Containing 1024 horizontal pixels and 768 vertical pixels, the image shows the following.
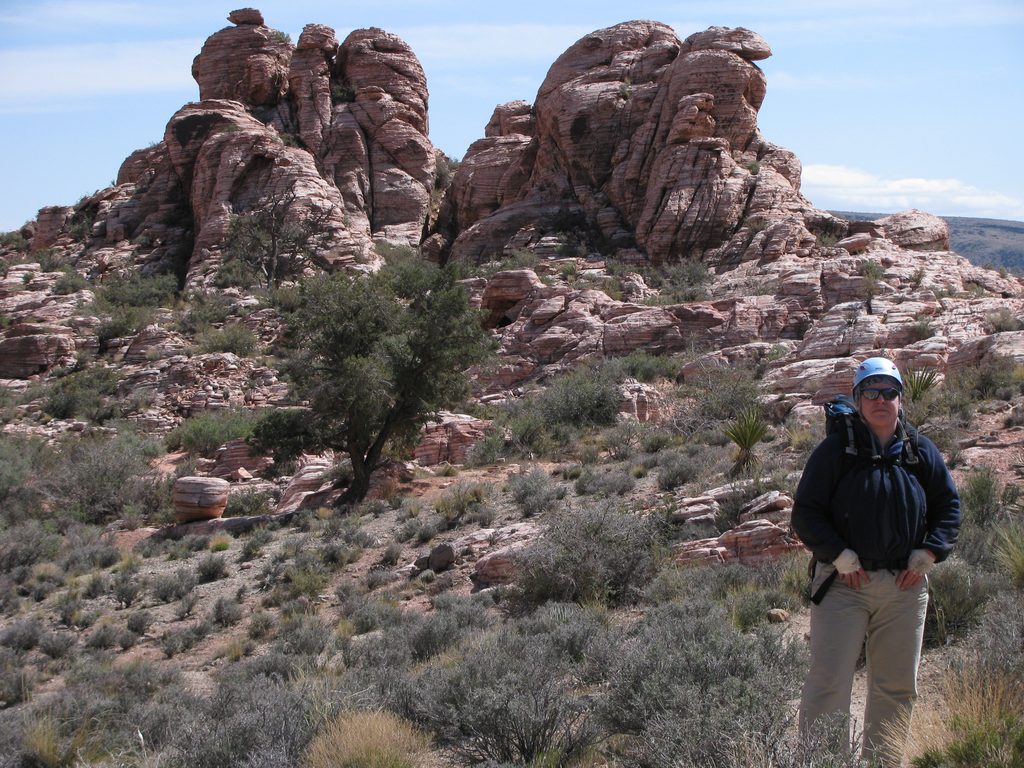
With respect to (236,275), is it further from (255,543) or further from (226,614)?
(226,614)

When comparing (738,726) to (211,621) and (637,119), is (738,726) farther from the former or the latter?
(637,119)

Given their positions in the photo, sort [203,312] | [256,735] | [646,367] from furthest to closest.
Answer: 1. [203,312]
2. [646,367]
3. [256,735]

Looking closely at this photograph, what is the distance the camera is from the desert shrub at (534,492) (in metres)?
14.0

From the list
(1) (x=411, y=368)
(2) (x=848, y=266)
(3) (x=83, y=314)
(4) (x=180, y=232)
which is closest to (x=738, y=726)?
(1) (x=411, y=368)

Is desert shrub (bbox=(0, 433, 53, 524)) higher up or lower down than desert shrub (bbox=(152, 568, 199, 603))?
lower down

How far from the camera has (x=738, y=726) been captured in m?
4.04

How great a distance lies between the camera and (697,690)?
4.73m

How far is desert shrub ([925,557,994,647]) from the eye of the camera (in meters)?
6.19

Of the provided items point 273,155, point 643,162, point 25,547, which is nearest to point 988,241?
point 643,162

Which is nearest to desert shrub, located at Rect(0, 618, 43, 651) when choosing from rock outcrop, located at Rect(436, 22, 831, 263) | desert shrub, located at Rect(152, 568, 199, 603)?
desert shrub, located at Rect(152, 568, 199, 603)

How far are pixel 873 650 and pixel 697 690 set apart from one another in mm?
1010

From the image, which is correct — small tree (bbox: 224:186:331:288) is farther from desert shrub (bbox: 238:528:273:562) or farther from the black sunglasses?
the black sunglasses

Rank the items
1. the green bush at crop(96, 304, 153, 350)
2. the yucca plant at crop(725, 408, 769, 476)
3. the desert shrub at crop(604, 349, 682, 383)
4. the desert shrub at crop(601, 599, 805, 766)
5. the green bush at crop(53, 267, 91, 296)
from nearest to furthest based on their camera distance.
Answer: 1. the desert shrub at crop(601, 599, 805, 766)
2. the yucca plant at crop(725, 408, 769, 476)
3. the desert shrub at crop(604, 349, 682, 383)
4. the green bush at crop(96, 304, 153, 350)
5. the green bush at crop(53, 267, 91, 296)

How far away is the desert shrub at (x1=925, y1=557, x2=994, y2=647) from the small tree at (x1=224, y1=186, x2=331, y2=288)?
34.6 m
